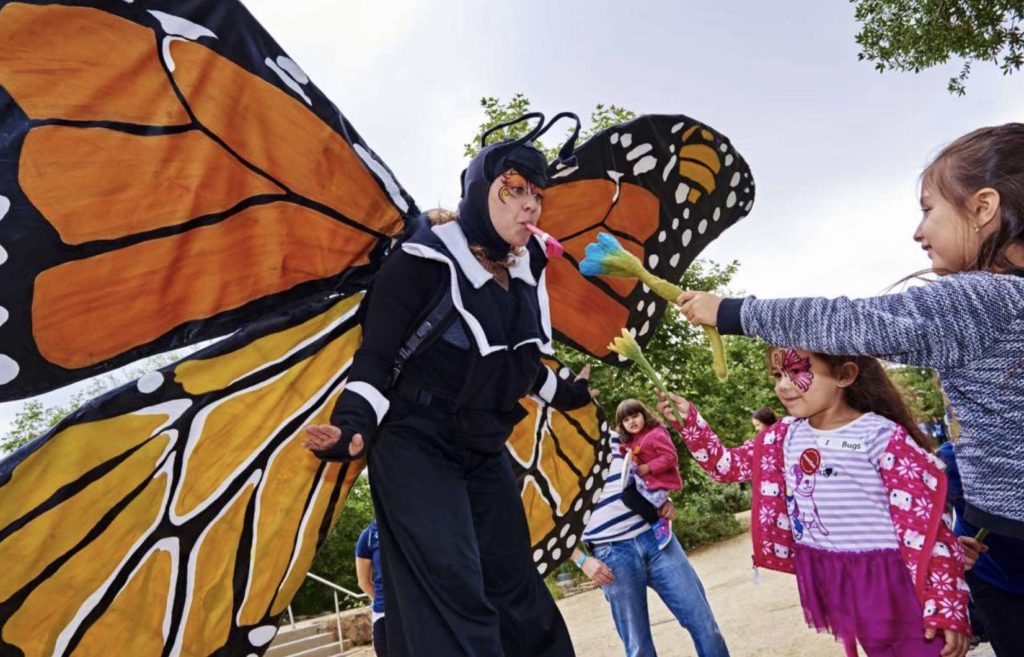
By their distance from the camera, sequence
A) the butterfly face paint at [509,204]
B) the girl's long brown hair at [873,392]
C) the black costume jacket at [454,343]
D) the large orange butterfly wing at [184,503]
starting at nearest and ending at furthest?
1. the large orange butterfly wing at [184,503]
2. the black costume jacket at [454,343]
3. the butterfly face paint at [509,204]
4. the girl's long brown hair at [873,392]

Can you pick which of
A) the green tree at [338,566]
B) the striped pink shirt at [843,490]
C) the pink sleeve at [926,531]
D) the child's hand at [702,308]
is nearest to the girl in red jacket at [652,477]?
the striped pink shirt at [843,490]

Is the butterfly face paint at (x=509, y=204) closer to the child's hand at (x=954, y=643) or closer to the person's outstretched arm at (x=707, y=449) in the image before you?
the person's outstretched arm at (x=707, y=449)

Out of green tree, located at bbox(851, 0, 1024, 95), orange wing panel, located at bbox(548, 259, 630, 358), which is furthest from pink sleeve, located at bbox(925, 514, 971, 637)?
green tree, located at bbox(851, 0, 1024, 95)

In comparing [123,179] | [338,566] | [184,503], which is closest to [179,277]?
[123,179]

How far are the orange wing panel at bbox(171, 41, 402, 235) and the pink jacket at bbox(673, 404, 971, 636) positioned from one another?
4.35 ft

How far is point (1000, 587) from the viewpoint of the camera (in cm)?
220

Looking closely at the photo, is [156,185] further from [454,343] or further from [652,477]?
[652,477]

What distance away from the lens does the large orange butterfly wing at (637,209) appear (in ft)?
10.3

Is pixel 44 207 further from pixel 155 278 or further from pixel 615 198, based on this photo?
pixel 615 198

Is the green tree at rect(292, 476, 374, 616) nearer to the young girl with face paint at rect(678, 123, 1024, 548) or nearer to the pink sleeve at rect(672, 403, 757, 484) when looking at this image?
the pink sleeve at rect(672, 403, 757, 484)

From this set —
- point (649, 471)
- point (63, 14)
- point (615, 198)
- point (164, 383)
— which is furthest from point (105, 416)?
point (649, 471)

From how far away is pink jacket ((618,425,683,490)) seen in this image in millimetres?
4309

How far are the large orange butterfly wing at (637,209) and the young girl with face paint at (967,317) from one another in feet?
3.98

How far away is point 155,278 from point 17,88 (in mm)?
527
